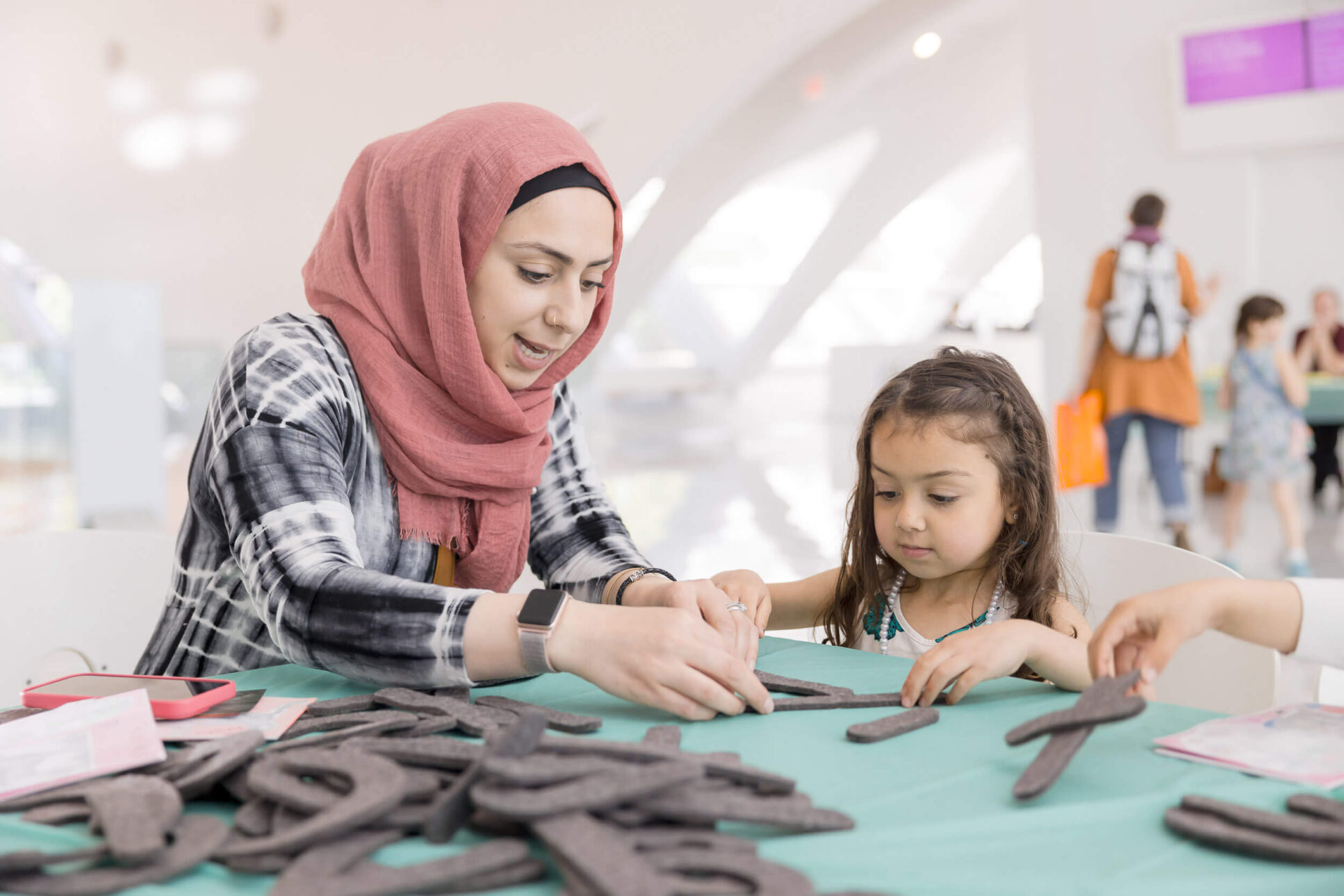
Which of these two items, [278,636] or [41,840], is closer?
[41,840]

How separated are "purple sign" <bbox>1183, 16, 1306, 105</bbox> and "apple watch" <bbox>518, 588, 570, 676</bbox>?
6.93 m

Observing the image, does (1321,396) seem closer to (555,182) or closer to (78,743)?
(555,182)

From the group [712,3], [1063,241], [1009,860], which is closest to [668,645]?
[1009,860]

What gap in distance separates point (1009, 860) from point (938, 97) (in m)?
11.7

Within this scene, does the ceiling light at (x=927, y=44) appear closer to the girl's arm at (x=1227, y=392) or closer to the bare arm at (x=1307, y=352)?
the bare arm at (x=1307, y=352)

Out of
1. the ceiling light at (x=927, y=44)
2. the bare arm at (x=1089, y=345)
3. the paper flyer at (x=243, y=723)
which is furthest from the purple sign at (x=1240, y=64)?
the paper flyer at (x=243, y=723)

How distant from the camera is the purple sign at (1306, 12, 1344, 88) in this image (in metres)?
6.40

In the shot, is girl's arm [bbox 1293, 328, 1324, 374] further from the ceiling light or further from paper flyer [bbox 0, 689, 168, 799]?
paper flyer [bbox 0, 689, 168, 799]

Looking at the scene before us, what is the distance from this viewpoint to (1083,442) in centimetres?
459

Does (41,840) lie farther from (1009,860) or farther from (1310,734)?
(1310,734)

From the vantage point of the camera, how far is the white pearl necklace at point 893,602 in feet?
4.63

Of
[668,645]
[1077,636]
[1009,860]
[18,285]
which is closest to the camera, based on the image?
[1009,860]

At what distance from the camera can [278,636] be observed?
3.37ft

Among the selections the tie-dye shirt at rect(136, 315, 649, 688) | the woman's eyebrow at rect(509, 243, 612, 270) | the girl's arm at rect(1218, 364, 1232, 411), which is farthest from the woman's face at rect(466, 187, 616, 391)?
the girl's arm at rect(1218, 364, 1232, 411)
